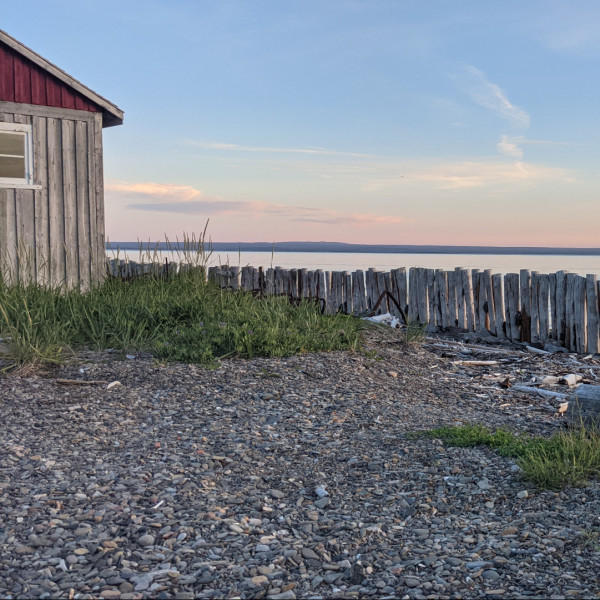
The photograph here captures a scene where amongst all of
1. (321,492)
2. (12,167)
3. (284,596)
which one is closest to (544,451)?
(321,492)

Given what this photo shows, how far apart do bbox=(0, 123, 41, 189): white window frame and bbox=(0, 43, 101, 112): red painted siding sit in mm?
405

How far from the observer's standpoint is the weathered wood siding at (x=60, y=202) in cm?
1009

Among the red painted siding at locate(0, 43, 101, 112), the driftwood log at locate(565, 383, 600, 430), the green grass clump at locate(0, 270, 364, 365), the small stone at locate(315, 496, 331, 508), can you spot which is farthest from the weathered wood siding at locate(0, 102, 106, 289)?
the driftwood log at locate(565, 383, 600, 430)

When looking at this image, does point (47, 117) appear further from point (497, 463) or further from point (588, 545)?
point (588, 545)

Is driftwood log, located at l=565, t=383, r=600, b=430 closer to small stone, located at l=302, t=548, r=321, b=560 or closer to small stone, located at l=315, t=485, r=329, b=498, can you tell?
small stone, located at l=315, t=485, r=329, b=498

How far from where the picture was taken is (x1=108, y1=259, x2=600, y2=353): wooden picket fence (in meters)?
9.16

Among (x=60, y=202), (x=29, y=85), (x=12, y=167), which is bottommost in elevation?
(x=60, y=202)

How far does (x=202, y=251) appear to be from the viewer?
349 inches

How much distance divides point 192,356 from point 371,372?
1757 millimetres

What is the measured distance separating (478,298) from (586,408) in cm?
517

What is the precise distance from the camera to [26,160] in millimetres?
10195

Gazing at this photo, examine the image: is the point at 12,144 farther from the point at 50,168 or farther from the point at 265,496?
the point at 265,496

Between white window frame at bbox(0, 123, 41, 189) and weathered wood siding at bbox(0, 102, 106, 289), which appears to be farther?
weathered wood siding at bbox(0, 102, 106, 289)

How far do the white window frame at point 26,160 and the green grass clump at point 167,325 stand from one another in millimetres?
2933
